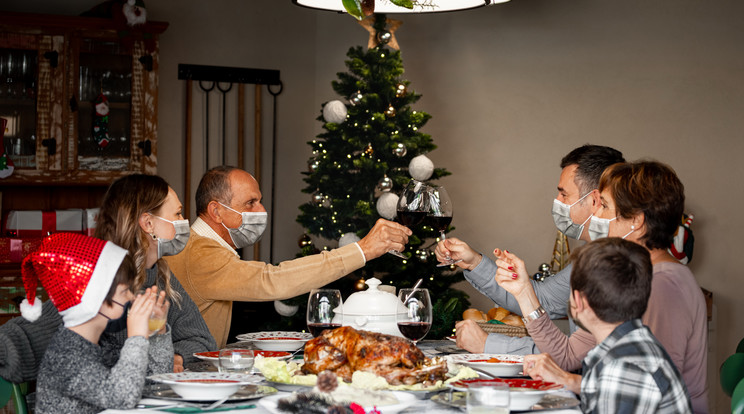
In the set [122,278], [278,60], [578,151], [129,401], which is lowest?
[129,401]

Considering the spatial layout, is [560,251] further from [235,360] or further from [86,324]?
[86,324]

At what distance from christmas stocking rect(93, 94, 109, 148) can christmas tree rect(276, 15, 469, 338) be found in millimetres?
1329

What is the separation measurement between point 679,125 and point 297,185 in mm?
2393

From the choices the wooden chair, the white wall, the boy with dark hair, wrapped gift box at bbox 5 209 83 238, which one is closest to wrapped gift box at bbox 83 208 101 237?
wrapped gift box at bbox 5 209 83 238

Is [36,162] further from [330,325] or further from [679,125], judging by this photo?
[679,125]

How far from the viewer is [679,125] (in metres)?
4.10

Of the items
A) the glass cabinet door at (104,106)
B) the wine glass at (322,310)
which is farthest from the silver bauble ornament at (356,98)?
the wine glass at (322,310)

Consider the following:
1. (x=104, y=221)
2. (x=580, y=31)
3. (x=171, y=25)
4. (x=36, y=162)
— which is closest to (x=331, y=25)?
(x=171, y=25)

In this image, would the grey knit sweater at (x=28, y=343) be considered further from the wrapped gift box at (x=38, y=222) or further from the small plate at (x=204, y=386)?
the wrapped gift box at (x=38, y=222)

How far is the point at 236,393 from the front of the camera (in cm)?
167

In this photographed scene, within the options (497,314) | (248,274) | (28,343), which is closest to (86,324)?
(28,343)

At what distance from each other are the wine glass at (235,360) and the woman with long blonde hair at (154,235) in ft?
0.88

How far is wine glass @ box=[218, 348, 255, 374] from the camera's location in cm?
182

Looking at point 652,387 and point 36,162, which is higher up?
point 36,162
